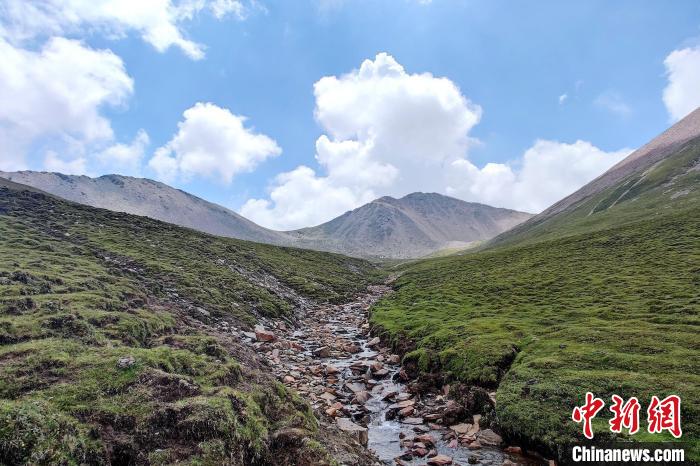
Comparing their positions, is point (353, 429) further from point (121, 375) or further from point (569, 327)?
point (569, 327)

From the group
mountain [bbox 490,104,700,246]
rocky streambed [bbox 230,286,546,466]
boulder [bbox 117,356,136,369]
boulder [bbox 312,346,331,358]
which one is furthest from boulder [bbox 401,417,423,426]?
mountain [bbox 490,104,700,246]

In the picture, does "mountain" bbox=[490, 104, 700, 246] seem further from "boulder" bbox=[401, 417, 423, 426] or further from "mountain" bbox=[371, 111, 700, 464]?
"boulder" bbox=[401, 417, 423, 426]

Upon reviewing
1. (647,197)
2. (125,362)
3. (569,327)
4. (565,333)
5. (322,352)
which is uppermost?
(647,197)

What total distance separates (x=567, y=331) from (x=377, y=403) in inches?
621

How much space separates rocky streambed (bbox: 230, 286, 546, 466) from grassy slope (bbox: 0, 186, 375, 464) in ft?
12.1

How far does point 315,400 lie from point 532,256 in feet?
232

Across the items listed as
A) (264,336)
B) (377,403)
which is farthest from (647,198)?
(377,403)

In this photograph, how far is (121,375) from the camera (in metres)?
13.7

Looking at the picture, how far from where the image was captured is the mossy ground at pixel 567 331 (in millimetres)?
17000

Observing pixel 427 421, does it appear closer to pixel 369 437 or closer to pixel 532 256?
pixel 369 437

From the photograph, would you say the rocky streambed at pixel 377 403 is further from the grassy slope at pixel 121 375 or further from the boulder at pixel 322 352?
the grassy slope at pixel 121 375

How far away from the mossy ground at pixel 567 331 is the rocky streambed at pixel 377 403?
6.30 ft

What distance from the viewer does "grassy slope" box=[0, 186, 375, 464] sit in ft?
33.7

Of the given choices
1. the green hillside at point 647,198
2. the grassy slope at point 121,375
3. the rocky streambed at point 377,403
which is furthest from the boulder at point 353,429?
the green hillside at point 647,198
